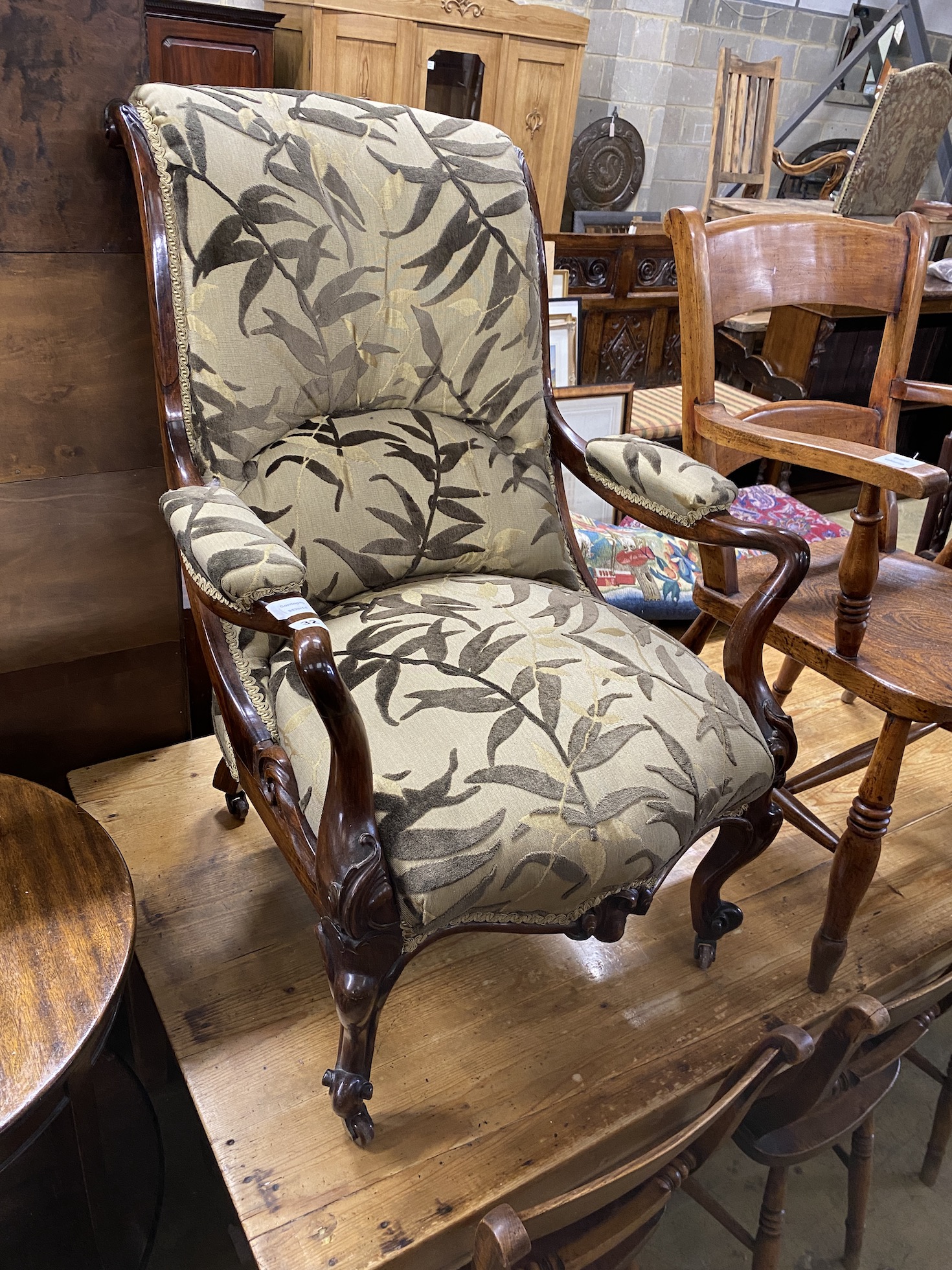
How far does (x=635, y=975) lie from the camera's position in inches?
48.6

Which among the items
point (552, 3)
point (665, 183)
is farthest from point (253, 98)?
point (665, 183)

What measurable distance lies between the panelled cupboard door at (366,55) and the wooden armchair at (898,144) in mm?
1610

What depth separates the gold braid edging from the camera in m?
1.05

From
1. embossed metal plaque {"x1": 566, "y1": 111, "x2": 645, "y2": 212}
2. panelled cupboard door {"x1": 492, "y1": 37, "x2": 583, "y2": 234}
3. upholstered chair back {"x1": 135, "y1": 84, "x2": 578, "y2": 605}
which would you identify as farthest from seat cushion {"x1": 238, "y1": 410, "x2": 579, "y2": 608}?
embossed metal plaque {"x1": 566, "y1": 111, "x2": 645, "y2": 212}

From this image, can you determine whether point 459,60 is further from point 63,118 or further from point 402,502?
point 402,502

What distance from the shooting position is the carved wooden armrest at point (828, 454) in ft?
3.42

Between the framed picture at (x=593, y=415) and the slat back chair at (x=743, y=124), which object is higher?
the slat back chair at (x=743, y=124)

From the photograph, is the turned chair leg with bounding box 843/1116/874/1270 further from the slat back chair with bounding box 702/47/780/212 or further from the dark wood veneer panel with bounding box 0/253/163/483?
the slat back chair with bounding box 702/47/780/212

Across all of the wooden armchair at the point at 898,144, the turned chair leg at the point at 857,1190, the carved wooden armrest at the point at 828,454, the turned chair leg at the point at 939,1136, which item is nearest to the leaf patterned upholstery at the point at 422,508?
the carved wooden armrest at the point at 828,454

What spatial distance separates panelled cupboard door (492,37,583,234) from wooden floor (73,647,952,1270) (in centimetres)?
371

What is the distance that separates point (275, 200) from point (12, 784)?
30.2 inches

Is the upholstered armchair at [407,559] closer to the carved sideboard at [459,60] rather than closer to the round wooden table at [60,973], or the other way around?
the round wooden table at [60,973]

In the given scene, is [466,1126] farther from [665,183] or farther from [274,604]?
[665,183]

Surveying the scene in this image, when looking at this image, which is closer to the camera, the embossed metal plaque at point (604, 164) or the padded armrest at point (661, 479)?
the padded armrest at point (661, 479)
